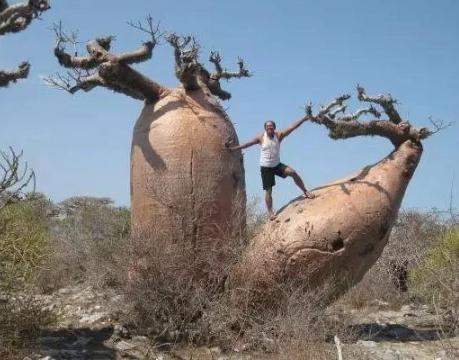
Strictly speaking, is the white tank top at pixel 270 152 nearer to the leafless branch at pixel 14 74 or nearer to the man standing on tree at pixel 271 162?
the man standing on tree at pixel 271 162

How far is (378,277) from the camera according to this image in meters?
10.4

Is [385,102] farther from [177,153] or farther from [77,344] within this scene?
[77,344]

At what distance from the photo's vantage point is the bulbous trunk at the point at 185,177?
652cm

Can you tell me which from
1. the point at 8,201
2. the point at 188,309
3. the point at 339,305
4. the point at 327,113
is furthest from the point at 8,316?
the point at 339,305

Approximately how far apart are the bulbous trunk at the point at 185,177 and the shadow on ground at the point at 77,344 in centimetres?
119

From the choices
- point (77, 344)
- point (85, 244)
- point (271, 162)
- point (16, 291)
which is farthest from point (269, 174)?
point (85, 244)

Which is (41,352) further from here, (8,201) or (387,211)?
(387,211)

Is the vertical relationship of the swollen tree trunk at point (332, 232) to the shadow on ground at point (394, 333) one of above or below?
above

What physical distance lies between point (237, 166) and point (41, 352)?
2994 millimetres

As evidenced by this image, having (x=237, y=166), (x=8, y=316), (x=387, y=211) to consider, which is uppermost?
(x=237, y=166)

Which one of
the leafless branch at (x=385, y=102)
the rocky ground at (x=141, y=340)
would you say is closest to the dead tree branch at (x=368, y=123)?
the leafless branch at (x=385, y=102)

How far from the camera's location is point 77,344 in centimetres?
615

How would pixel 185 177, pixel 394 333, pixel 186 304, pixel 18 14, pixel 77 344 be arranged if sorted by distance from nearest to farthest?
pixel 18 14 → pixel 77 344 → pixel 186 304 → pixel 185 177 → pixel 394 333

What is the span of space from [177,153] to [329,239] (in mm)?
1957
